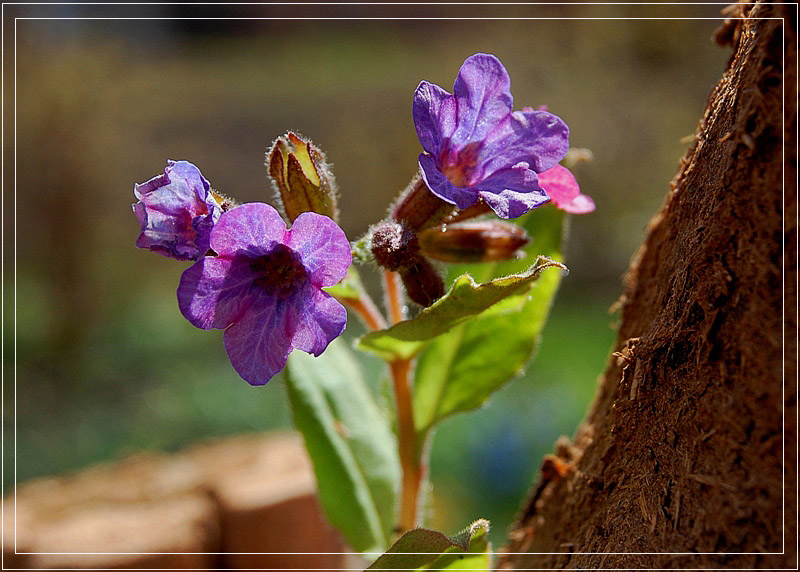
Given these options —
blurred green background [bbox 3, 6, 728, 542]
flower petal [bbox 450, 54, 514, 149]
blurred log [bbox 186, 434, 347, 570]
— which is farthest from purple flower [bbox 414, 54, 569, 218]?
blurred green background [bbox 3, 6, 728, 542]

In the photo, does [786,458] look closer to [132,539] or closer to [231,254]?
[231,254]

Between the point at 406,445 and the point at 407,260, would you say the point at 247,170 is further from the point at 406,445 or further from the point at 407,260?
the point at 407,260

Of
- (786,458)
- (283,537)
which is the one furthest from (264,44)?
(786,458)

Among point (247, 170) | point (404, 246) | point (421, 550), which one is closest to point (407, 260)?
point (404, 246)

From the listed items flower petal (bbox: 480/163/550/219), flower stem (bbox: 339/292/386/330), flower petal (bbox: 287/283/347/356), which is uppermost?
flower petal (bbox: 480/163/550/219)

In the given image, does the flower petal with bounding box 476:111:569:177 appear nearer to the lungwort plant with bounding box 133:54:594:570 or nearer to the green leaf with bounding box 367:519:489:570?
the lungwort plant with bounding box 133:54:594:570

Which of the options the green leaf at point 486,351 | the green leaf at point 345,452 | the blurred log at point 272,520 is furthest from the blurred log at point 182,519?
the green leaf at point 486,351
